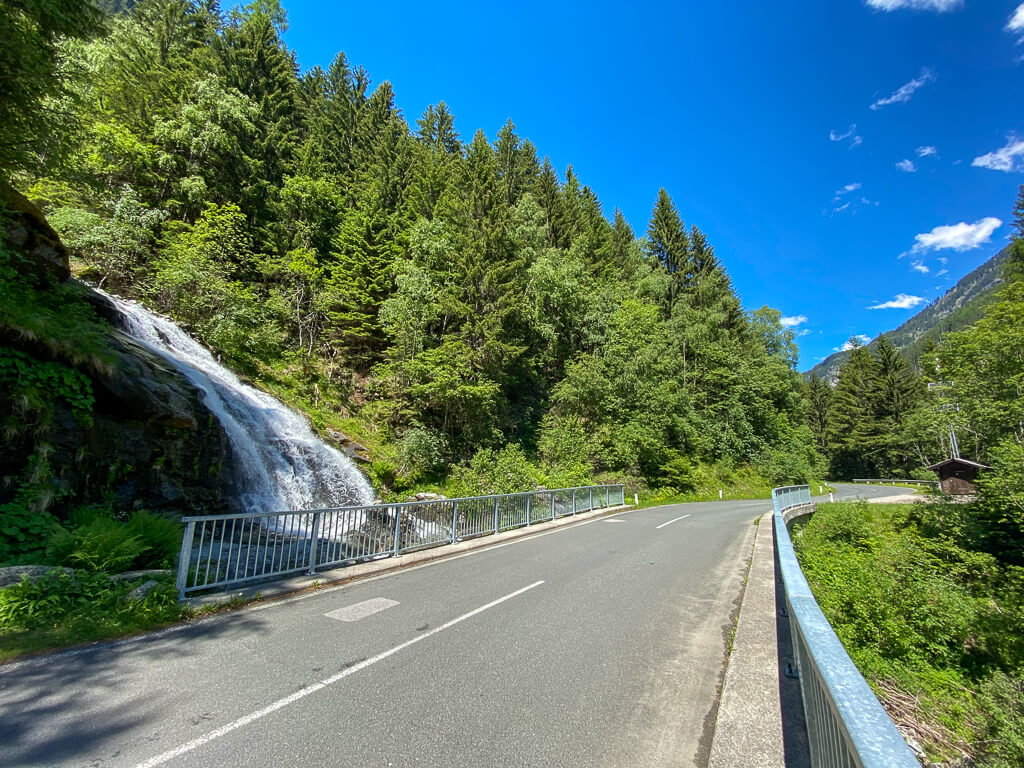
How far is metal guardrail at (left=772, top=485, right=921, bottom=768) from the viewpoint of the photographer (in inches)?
44.7

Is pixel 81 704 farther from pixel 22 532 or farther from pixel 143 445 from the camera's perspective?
pixel 143 445

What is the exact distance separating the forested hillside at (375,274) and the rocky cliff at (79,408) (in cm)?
756

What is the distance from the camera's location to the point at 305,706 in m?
3.38

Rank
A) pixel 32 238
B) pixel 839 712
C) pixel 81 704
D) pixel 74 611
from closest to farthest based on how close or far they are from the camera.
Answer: pixel 839 712 < pixel 81 704 < pixel 74 611 < pixel 32 238

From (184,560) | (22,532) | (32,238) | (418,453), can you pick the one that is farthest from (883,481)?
(32,238)

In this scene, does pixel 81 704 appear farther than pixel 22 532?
No

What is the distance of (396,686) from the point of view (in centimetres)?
372

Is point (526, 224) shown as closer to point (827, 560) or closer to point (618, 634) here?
point (827, 560)

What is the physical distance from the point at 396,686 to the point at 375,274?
2423 cm

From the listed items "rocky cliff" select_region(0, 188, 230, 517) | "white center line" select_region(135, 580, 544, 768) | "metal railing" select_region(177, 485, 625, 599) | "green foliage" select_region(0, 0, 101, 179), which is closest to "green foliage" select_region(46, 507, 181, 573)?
"metal railing" select_region(177, 485, 625, 599)

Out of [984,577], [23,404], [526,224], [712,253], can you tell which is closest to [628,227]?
[712,253]

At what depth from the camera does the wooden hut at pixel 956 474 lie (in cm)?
3700

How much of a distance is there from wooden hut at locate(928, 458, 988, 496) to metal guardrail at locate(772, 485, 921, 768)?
49.5m

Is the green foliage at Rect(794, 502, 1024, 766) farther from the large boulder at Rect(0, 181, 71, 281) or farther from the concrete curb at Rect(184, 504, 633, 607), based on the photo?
the large boulder at Rect(0, 181, 71, 281)
